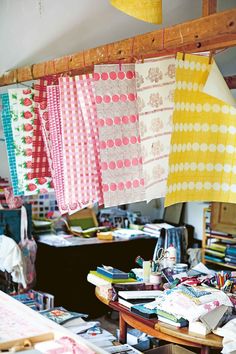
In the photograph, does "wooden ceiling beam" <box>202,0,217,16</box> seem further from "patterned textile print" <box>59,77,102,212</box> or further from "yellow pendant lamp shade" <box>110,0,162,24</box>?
"patterned textile print" <box>59,77,102,212</box>

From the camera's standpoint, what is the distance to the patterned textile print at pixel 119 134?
8.52 ft

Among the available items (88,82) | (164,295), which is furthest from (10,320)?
(88,82)

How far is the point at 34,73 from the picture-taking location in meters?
3.66

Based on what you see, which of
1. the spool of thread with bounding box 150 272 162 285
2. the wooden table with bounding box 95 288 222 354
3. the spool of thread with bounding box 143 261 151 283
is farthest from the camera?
the spool of thread with bounding box 143 261 151 283

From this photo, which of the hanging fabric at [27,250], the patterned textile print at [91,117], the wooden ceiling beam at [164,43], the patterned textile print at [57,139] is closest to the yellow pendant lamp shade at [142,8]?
the wooden ceiling beam at [164,43]

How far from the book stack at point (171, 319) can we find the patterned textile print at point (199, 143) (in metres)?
0.94

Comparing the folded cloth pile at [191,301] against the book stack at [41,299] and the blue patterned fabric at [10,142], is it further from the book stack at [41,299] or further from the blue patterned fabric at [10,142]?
the book stack at [41,299]

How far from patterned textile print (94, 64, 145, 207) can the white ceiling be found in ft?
6.62

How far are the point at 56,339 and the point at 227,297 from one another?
1.32 metres

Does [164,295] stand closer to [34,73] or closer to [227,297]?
[227,297]

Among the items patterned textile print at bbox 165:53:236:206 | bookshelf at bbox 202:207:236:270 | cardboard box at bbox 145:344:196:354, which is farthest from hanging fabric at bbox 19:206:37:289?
patterned textile print at bbox 165:53:236:206

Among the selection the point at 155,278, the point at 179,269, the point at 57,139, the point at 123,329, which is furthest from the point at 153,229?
the point at 57,139

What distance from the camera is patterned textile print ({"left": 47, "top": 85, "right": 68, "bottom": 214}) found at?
3.18 m

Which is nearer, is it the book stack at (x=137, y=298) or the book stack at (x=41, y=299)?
the book stack at (x=137, y=298)
